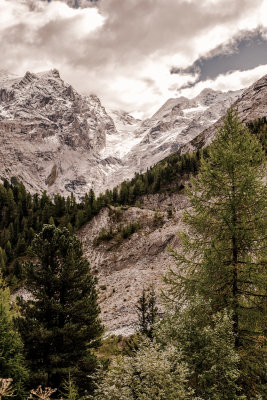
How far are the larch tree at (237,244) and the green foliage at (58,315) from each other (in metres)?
6.25

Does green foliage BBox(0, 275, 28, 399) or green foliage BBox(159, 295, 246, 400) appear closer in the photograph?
green foliage BBox(159, 295, 246, 400)

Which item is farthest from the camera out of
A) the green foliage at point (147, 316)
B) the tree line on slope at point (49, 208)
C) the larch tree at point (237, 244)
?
the tree line on slope at point (49, 208)

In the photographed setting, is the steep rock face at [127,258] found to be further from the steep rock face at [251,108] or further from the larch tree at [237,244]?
the steep rock face at [251,108]

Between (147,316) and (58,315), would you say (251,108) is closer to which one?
(147,316)

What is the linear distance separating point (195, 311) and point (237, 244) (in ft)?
11.4

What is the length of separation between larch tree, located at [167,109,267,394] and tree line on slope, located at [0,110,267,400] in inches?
1.7

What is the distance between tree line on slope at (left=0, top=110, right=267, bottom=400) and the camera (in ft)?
26.6

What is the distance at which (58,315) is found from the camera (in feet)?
48.3

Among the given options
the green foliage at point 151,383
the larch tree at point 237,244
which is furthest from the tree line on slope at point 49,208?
the green foliage at point 151,383

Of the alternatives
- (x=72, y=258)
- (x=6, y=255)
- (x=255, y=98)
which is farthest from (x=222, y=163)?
(x=255, y=98)

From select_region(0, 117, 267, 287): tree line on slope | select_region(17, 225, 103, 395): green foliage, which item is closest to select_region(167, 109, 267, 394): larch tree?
select_region(17, 225, 103, 395): green foliage

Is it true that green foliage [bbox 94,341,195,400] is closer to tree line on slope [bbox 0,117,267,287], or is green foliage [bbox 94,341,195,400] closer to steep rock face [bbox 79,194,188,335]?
steep rock face [bbox 79,194,188,335]

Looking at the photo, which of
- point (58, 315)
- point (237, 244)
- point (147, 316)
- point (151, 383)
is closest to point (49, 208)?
point (147, 316)

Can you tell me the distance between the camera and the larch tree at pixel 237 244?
1091cm
